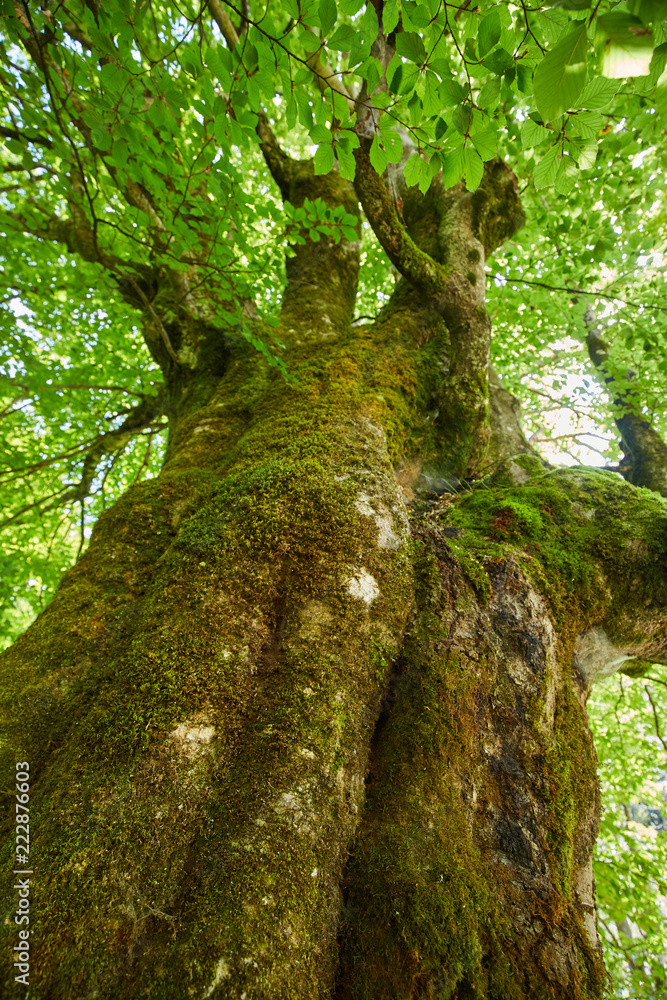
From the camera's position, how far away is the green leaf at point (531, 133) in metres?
1.50

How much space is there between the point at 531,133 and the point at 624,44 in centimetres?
68

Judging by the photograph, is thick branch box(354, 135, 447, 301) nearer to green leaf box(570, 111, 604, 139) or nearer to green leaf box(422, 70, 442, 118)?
green leaf box(422, 70, 442, 118)

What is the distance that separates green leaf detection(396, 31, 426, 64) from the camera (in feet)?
4.51

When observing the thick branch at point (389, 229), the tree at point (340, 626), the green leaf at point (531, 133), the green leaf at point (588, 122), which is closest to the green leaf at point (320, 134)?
the tree at point (340, 626)

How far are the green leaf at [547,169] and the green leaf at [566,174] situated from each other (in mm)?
53

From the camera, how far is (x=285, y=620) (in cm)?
192

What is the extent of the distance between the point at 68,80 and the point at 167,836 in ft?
12.0

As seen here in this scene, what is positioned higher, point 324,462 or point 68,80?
point 68,80

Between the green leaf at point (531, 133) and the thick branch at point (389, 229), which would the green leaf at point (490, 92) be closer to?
the green leaf at point (531, 133)

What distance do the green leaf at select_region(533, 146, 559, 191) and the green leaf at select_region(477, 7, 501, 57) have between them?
0.38 metres

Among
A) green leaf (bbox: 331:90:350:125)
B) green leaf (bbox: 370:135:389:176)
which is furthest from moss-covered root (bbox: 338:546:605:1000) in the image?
green leaf (bbox: 331:90:350:125)

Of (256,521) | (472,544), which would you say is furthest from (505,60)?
(472,544)

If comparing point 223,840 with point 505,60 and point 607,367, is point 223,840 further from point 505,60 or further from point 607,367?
point 607,367

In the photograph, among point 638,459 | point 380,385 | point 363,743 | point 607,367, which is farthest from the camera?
point 607,367
